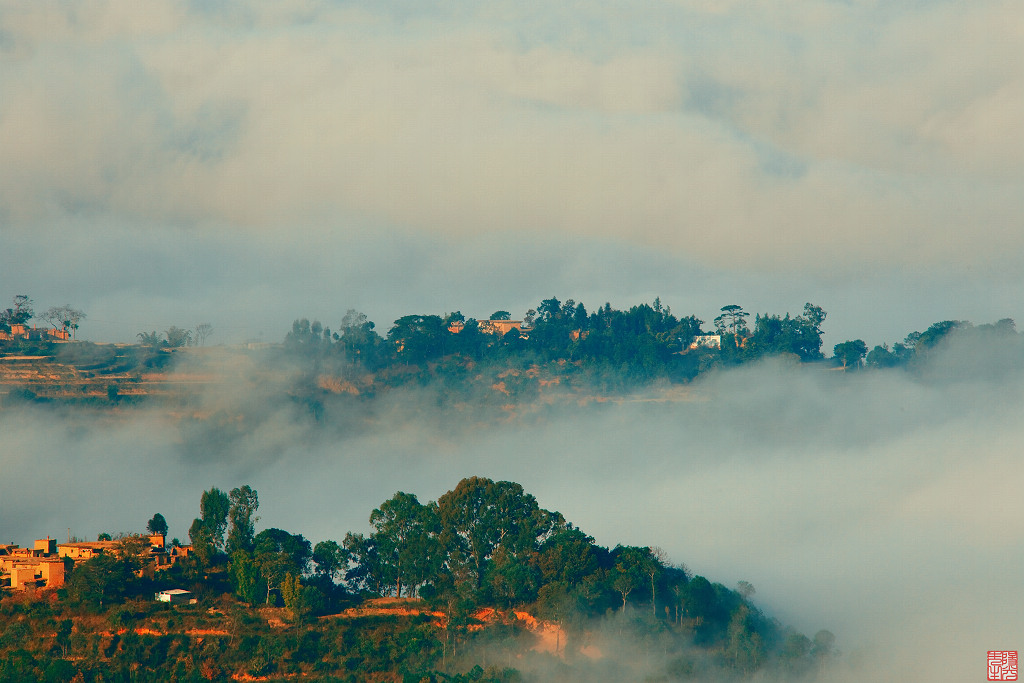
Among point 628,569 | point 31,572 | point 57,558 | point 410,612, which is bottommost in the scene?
point 410,612

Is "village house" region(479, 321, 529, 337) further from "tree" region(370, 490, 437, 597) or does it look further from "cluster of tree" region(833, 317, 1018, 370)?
"tree" region(370, 490, 437, 597)

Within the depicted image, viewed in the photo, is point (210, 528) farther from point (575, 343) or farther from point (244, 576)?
point (575, 343)

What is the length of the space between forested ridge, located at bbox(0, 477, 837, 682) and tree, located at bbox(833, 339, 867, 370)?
8762cm

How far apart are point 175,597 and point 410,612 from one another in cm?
1341

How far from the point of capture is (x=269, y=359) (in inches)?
6211

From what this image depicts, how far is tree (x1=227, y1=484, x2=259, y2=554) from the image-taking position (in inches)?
3391

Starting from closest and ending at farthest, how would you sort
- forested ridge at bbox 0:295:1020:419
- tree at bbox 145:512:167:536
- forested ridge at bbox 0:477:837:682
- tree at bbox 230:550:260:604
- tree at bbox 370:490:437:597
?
1. forested ridge at bbox 0:477:837:682
2. tree at bbox 230:550:260:604
3. tree at bbox 370:490:437:597
4. tree at bbox 145:512:167:536
5. forested ridge at bbox 0:295:1020:419

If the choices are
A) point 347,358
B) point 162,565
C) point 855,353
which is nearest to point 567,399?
point 347,358

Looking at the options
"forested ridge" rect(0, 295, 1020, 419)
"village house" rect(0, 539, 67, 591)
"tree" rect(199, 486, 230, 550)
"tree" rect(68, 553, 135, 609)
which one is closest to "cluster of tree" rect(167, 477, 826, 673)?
"tree" rect(199, 486, 230, 550)

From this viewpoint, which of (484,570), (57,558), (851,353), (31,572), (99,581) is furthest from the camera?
(851,353)

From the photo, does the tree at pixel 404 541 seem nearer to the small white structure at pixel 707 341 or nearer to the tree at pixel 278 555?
the tree at pixel 278 555

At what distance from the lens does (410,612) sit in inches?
3255

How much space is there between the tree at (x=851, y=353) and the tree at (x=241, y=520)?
10035cm

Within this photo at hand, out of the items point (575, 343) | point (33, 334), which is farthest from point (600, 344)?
point (33, 334)
